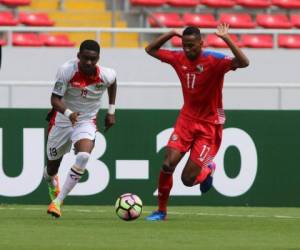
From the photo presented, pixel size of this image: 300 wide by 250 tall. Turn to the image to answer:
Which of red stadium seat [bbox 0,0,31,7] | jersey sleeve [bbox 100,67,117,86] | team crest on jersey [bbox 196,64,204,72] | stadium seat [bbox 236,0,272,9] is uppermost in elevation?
stadium seat [bbox 236,0,272,9]

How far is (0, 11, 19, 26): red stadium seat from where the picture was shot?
79.4 feet

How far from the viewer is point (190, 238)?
1191 centimetres

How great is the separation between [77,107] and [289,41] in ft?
40.7

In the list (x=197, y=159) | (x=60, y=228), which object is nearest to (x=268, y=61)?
(x=197, y=159)

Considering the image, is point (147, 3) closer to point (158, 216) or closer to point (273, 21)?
point (273, 21)

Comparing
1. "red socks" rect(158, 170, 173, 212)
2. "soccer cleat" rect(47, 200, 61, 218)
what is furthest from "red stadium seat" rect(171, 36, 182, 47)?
"soccer cleat" rect(47, 200, 61, 218)

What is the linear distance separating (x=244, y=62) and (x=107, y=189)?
438 cm

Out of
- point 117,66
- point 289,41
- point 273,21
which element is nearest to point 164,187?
point 117,66

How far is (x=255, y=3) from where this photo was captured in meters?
27.3

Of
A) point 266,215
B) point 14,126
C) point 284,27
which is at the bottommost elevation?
point 266,215

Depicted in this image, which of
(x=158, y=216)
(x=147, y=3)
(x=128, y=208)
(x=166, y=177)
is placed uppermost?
(x=147, y=3)

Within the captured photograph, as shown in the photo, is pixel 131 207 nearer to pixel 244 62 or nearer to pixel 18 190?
pixel 244 62

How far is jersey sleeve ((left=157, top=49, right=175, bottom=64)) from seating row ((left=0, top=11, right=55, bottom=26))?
10447mm

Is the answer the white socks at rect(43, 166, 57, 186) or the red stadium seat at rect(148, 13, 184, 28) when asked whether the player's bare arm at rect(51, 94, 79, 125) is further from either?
the red stadium seat at rect(148, 13, 184, 28)
